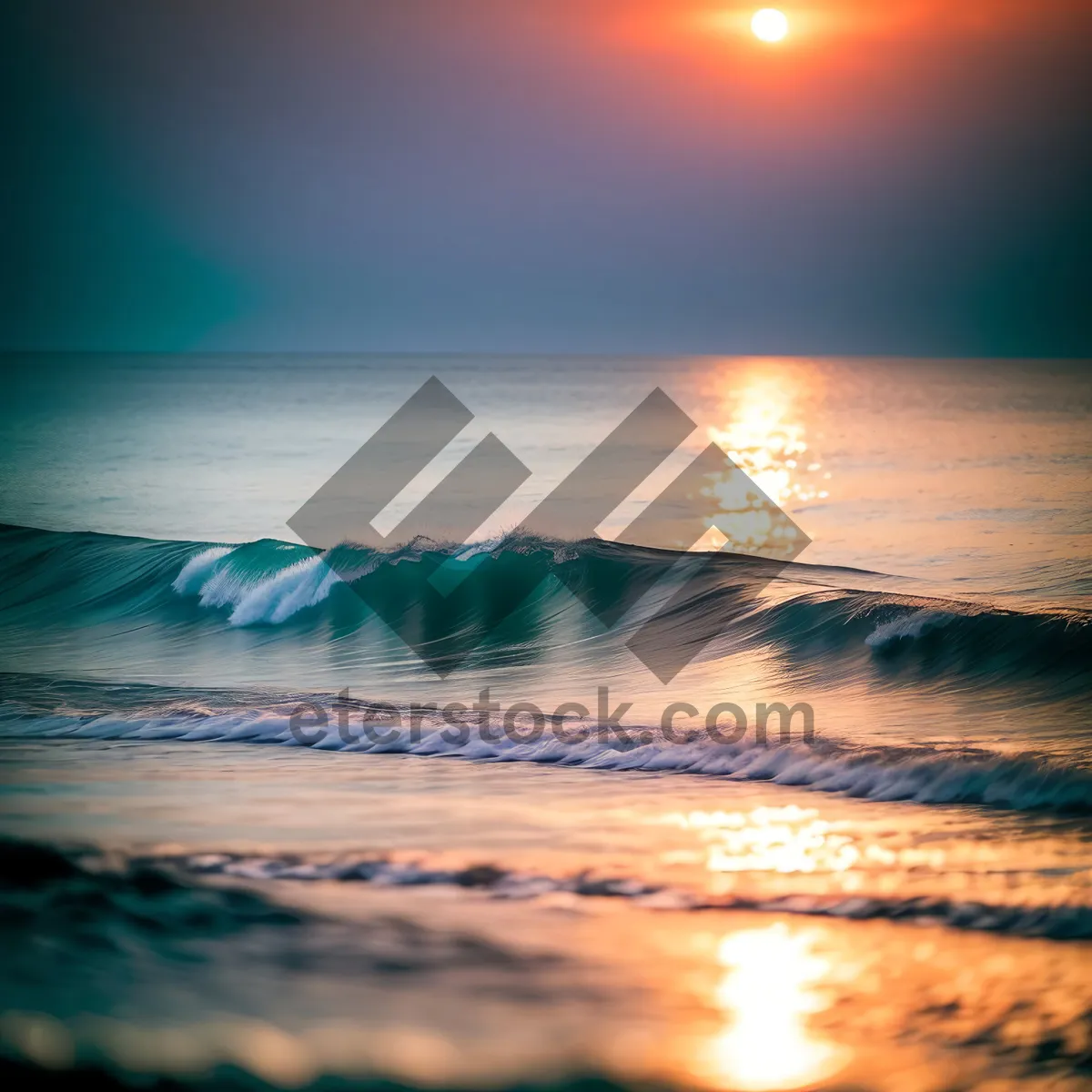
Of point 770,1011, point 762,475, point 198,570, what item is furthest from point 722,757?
point 762,475

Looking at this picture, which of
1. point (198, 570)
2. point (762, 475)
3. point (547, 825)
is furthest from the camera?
point (762, 475)

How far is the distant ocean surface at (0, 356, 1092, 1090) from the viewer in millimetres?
3596

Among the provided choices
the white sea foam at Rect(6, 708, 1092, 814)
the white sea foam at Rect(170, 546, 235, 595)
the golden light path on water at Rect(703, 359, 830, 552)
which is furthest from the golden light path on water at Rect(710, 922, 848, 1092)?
the golden light path on water at Rect(703, 359, 830, 552)

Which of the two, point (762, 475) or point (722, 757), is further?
point (762, 475)

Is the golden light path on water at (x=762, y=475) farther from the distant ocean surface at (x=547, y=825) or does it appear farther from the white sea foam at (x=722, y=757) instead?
the white sea foam at (x=722, y=757)

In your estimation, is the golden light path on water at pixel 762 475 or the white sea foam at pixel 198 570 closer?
the white sea foam at pixel 198 570

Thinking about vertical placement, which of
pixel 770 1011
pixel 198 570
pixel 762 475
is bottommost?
pixel 770 1011

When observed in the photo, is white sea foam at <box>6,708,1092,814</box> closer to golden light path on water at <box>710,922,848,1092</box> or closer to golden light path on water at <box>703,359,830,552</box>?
golden light path on water at <box>710,922,848,1092</box>

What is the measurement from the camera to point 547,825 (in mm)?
5746

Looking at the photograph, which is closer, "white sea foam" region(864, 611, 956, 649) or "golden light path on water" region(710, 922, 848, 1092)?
"golden light path on water" region(710, 922, 848, 1092)

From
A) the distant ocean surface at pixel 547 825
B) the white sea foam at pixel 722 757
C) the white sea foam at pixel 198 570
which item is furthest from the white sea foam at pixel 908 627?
the white sea foam at pixel 198 570

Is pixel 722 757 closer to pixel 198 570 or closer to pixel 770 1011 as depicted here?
pixel 770 1011

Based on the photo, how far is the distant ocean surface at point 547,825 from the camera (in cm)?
360

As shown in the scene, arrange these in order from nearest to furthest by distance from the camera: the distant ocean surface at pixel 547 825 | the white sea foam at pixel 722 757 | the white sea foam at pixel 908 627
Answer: the distant ocean surface at pixel 547 825 < the white sea foam at pixel 722 757 < the white sea foam at pixel 908 627
